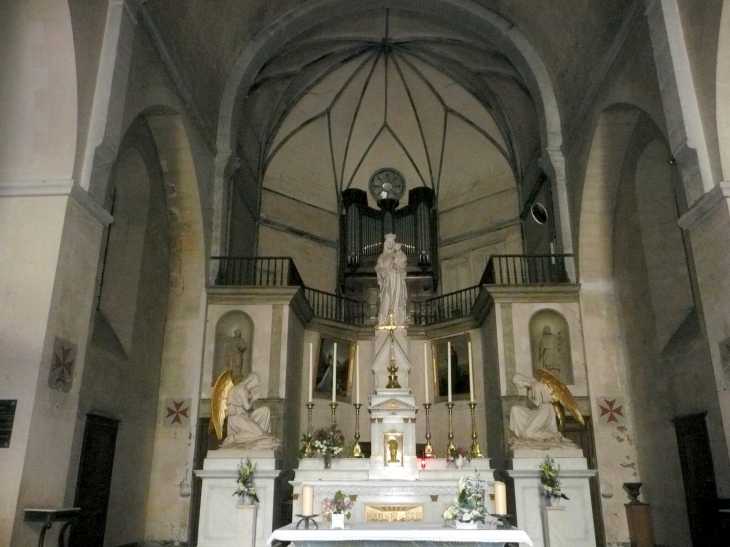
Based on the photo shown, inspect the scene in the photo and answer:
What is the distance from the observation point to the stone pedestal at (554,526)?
28.4 ft

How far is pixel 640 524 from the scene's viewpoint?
9695 millimetres

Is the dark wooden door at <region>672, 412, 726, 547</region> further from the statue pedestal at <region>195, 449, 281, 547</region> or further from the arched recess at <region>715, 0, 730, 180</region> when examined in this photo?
the statue pedestal at <region>195, 449, 281, 547</region>

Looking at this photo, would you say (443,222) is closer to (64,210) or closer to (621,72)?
(621,72)

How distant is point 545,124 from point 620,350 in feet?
15.6

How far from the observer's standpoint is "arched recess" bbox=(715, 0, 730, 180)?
22.5 feet

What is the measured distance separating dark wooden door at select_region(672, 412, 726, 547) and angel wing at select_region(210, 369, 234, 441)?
23.2ft

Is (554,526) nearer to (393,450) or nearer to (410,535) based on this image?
(393,450)

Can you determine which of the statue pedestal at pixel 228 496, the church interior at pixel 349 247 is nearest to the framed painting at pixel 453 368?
the church interior at pixel 349 247

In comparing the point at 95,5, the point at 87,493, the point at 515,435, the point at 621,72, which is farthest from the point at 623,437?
the point at 95,5

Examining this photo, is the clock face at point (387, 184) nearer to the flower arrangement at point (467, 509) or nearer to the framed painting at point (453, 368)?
the framed painting at point (453, 368)

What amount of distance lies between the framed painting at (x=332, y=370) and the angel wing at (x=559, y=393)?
4649 mm

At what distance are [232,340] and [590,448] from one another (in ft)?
22.2

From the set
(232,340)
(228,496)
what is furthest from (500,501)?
(232,340)

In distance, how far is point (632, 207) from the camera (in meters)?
11.4
